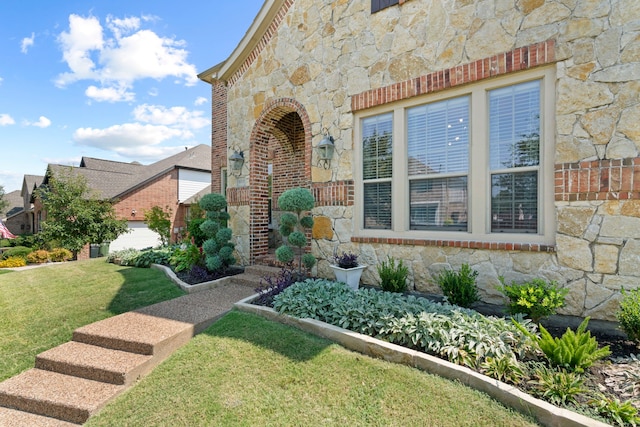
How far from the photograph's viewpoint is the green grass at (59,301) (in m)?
3.86

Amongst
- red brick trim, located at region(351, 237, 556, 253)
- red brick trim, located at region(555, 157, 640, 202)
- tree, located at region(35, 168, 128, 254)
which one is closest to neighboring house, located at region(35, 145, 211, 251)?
tree, located at region(35, 168, 128, 254)

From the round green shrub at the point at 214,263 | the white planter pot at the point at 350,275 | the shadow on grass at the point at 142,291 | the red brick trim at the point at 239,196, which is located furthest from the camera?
the red brick trim at the point at 239,196

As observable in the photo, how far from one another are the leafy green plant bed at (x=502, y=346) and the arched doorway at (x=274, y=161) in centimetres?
304

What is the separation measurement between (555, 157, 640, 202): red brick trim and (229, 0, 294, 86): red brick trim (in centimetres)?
598

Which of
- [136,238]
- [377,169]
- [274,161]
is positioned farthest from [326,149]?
[136,238]

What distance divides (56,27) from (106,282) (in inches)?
285

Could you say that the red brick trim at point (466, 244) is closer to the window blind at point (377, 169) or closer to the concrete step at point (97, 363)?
the window blind at point (377, 169)

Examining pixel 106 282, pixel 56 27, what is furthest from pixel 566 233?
pixel 56 27

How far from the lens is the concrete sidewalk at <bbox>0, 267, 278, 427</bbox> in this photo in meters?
2.72

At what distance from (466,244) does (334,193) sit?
7.88ft

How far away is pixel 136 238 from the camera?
15977 mm

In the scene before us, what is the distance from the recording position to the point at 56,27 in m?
7.92

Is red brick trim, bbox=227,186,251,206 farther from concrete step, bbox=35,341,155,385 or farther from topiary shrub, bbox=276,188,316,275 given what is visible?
concrete step, bbox=35,341,155,385

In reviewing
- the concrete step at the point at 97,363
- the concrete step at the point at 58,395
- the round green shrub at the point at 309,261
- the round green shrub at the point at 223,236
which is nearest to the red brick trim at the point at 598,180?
the round green shrub at the point at 309,261
